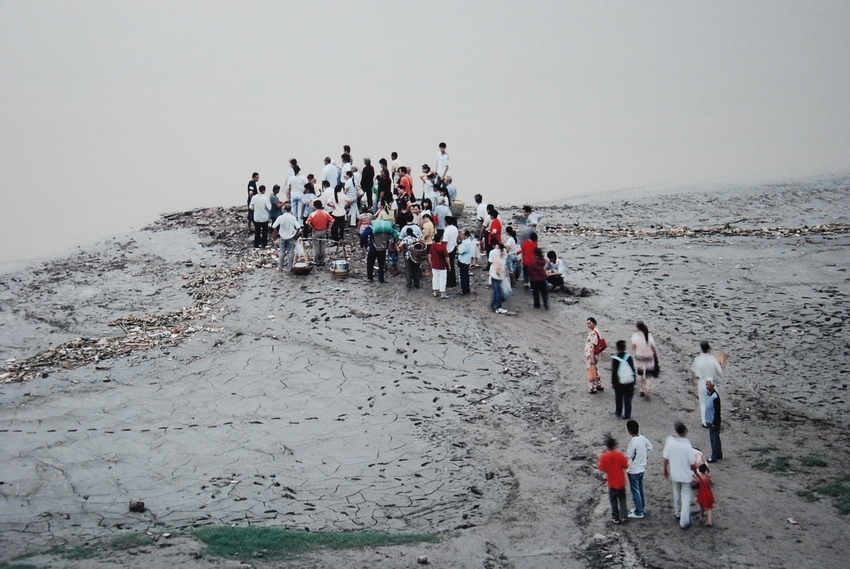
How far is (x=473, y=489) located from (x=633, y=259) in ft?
29.5

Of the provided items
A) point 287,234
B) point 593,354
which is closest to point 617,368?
point 593,354

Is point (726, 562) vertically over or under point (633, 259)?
under

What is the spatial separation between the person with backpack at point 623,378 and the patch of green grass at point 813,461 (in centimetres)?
231

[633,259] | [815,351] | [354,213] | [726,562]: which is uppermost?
[354,213]

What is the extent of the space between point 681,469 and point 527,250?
725 cm

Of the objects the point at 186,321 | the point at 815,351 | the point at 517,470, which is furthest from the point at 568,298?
the point at 186,321

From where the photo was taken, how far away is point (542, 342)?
48.5ft

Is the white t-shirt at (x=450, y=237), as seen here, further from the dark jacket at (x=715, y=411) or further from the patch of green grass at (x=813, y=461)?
the patch of green grass at (x=813, y=461)

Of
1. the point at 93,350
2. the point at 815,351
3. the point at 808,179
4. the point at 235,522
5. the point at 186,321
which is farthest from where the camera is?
the point at 808,179

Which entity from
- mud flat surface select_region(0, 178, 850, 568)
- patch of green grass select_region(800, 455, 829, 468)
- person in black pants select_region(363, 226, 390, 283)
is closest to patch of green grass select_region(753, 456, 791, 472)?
mud flat surface select_region(0, 178, 850, 568)

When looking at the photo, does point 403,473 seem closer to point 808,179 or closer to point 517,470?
point 517,470

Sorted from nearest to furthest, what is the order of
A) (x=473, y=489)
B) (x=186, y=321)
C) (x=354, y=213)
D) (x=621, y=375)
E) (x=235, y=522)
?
(x=235, y=522), (x=473, y=489), (x=621, y=375), (x=186, y=321), (x=354, y=213)

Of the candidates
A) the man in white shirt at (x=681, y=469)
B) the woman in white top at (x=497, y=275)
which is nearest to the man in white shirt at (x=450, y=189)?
the woman in white top at (x=497, y=275)

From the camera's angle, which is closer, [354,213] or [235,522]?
[235,522]
